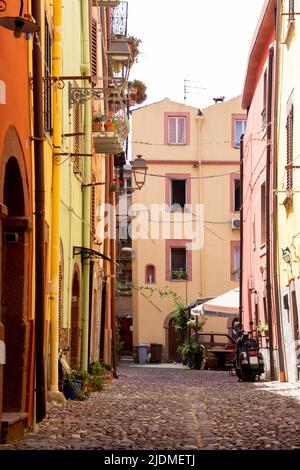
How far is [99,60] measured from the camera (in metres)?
27.5

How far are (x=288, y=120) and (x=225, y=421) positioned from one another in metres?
12.1

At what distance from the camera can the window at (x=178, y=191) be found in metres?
52.0

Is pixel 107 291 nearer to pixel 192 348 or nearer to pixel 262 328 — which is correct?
pixel 262 328

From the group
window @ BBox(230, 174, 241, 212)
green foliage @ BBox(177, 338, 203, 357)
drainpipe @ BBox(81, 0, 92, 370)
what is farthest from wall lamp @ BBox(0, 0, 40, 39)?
window @ BBox(230, 174, 241, 212)

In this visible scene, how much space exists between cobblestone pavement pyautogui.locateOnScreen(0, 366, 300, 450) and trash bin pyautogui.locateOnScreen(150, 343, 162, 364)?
96.3 ft

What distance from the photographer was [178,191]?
5222 centimetres

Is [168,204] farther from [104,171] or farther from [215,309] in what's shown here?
[104,171]

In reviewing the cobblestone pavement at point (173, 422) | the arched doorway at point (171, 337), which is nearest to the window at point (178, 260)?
the arched doorway at point (171, 337)

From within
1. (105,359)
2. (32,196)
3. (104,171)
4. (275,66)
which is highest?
(275,66)

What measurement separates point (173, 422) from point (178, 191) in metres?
39.7

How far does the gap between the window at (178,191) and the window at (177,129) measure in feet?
6.15

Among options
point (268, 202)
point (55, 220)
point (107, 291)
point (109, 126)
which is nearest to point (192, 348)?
point (107, 291)
